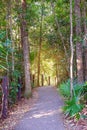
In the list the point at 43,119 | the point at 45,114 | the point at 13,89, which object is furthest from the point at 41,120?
the point at 13,89

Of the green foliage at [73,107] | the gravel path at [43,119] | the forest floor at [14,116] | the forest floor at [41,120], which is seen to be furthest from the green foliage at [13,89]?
the green foliage at [73,107]

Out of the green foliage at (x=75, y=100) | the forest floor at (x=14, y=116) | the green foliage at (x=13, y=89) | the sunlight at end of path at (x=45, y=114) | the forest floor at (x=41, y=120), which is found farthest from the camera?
the green foliage at (x=13, y=89)

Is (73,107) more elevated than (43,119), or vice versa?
(73,107)

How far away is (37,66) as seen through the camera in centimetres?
2906

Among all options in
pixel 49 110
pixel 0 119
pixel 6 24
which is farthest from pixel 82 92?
pixel 6 24

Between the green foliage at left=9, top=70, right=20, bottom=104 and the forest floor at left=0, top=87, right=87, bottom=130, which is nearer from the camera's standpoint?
the forest floor at left=0, top=87, right=87, bottom=130

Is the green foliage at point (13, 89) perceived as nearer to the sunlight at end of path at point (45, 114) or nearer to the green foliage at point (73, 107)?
the sunlight at end of path at point (45, 114)

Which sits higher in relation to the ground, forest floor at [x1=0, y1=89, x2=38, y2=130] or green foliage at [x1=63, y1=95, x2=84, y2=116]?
green foliage at [x1=63, y1=95, x2=84, y2=116]

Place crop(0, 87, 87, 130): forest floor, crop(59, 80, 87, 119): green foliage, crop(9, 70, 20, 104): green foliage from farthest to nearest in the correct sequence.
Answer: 1. crop(9, 70, 20, 104): green foliage
2. crop(59, 80, 87, 119): green foliage
3. crop(0, 87, 87, 130): forest floor

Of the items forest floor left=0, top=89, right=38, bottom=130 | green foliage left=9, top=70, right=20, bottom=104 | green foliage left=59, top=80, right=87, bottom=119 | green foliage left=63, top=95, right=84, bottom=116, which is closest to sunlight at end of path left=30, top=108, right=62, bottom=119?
forest floor left=0, top=89, right=38, bottom=130

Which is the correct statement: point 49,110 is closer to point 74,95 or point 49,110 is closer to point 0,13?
point 74,95

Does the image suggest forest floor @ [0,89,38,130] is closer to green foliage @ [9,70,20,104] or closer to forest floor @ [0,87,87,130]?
forest floor @ [0,87,87,130]

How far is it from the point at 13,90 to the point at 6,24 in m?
5.01

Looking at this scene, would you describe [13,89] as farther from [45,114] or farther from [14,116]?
[45,114]
